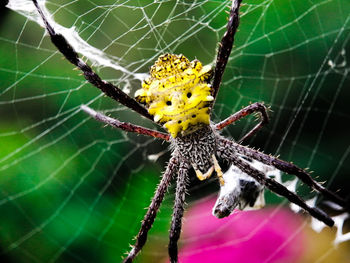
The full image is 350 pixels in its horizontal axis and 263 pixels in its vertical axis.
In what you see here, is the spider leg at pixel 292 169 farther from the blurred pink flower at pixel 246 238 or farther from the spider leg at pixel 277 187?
the blurred pink flower at pixel 246 238

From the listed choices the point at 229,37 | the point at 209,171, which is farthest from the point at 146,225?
the point at 229,37

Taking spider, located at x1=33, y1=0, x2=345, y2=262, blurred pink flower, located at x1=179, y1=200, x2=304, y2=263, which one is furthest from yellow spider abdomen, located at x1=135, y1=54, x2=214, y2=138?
blurred pink flower, located at x1=179, y1=200, x2=304, y2=263

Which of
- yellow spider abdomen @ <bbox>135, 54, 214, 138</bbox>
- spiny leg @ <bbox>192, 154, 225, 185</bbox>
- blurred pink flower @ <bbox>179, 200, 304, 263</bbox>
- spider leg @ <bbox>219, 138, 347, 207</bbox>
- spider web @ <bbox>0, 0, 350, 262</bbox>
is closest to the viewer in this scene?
yellow spider abdomen @ <bbox>135, 54, 214, 138</bbox>

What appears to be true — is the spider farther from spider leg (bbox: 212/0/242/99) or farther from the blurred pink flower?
the blurred pink flower

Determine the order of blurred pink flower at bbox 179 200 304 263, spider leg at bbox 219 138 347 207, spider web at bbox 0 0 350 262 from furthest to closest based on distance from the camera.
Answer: spider web at bbox 0 0 350 262
spider leg at bbox 219 138 347 207
blurred pink flower at bbox 179 200 304 263

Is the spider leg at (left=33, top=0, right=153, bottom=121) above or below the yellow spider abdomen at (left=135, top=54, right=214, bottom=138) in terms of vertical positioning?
above

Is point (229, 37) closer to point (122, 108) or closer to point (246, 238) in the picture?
point (246, 238)

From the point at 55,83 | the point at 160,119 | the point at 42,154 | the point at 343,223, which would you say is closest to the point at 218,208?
the point at 160,119

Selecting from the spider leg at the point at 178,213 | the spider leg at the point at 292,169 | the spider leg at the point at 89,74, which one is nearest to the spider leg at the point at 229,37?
the spider leg at the point at 89,74
